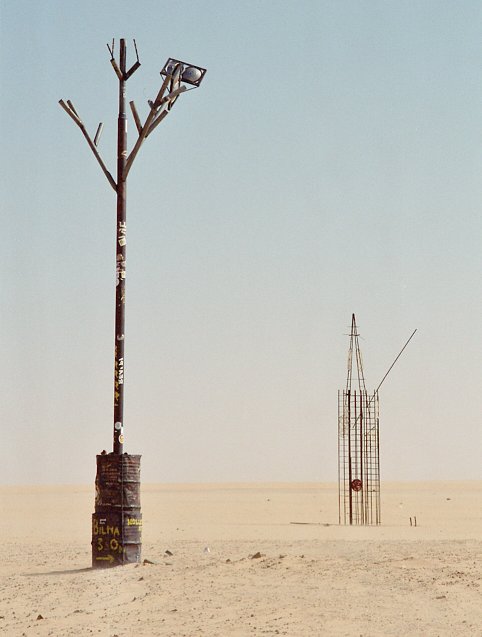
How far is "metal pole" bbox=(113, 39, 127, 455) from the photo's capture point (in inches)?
597

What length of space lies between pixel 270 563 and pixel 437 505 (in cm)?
2786

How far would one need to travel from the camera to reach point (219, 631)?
387 inches

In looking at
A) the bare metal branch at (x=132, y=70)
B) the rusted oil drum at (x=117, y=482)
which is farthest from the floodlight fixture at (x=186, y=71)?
the rusted oil drum at (x=117, y=482)

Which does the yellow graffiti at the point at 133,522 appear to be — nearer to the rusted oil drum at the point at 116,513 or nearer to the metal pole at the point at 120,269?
the rusted oil drum at the point at 116,513

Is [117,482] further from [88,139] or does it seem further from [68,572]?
[88,139]

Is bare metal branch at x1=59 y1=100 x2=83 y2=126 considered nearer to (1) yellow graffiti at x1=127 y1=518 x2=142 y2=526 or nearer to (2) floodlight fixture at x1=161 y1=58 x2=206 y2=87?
(2) floodlight fixture at x1=161 y1=58 x2=206 y2=87

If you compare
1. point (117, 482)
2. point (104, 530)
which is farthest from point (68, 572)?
point (117, 482)

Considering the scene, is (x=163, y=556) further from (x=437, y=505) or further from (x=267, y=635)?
(x=437, y=505)

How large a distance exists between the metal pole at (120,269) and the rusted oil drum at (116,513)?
0.86ft

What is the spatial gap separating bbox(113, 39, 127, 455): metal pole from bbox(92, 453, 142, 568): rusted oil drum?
26cm

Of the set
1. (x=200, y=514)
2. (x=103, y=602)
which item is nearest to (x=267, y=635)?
(x=103, y=602)

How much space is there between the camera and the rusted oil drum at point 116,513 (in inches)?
582

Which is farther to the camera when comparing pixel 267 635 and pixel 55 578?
pixel 55 578

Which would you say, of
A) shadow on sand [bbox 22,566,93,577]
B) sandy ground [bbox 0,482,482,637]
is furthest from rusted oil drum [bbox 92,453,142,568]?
sandy ground [bbox 0,482,482,637]
